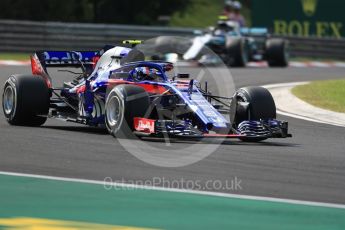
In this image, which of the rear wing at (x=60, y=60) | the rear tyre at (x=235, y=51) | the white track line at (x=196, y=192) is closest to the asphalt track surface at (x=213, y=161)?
the white track line at (x=196, y=192)

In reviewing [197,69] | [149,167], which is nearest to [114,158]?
[149,167]

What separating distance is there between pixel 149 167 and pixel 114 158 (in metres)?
0.59

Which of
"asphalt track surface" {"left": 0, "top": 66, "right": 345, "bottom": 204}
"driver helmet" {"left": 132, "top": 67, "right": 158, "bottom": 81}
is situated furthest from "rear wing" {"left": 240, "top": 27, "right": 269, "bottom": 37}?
"driver helmet" {"left": 132, "top": 67, "right": 158, "bottom": 81}

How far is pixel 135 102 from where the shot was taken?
10.8 metres

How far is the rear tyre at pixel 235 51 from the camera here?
92.5ft

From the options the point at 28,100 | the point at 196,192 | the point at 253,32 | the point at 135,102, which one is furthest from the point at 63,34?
the point at 196,192

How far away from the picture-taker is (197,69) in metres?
25.7

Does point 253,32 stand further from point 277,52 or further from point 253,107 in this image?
point 253,107

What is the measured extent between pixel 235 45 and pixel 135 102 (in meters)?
17.6

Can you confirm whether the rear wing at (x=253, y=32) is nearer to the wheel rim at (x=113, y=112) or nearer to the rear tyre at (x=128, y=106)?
the wheel rim at (x=113, y=112)

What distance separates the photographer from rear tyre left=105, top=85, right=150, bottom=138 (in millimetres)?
10781

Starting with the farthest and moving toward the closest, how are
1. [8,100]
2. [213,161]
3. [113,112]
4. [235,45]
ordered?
1. [235,45]
2. [8,100]
3. [113,112]
4. [213,161]

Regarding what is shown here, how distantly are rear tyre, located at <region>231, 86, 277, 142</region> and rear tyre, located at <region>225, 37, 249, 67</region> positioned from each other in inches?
657

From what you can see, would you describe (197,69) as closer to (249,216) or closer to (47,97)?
(47,97)
